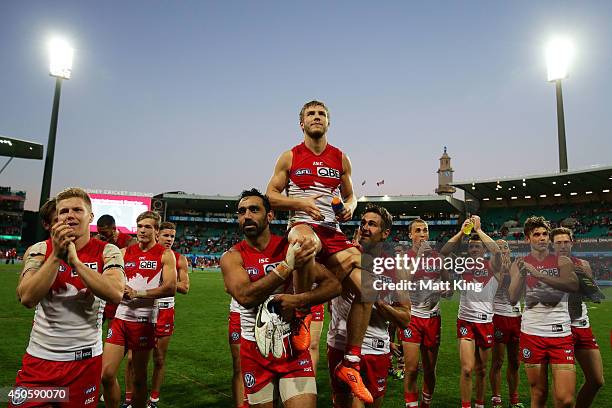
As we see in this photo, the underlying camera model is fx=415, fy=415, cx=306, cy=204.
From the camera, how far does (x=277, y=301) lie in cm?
365

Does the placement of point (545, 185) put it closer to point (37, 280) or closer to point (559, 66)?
point (559, 66)

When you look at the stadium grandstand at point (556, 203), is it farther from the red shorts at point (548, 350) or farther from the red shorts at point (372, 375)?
the red shorts at point (372, 375)

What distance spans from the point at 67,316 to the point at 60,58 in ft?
124

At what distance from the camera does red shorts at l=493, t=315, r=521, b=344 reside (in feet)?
24.4

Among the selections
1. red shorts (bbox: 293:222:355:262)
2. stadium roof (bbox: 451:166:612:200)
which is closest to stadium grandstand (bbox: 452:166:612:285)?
stadium roof (bbox: 451:166:612:200)

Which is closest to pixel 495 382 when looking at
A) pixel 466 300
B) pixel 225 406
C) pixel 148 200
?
pixel 466 300

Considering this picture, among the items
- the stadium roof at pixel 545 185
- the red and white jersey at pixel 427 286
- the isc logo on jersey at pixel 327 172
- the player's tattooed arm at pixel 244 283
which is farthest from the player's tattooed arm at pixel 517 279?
the stadium roof at pixel 545 185

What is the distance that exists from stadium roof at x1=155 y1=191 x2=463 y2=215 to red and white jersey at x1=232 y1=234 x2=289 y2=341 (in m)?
45.3

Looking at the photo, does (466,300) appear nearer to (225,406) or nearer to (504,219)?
(225,406)

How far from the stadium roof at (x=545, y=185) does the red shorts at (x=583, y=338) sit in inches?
1507

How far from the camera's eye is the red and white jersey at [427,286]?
675 centimetres

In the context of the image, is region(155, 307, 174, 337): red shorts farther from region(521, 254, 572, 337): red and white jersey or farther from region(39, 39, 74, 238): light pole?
region(39, 39, 74, 238): light pole

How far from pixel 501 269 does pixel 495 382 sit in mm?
1928

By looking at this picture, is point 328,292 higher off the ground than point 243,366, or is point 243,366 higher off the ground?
point 328,292
